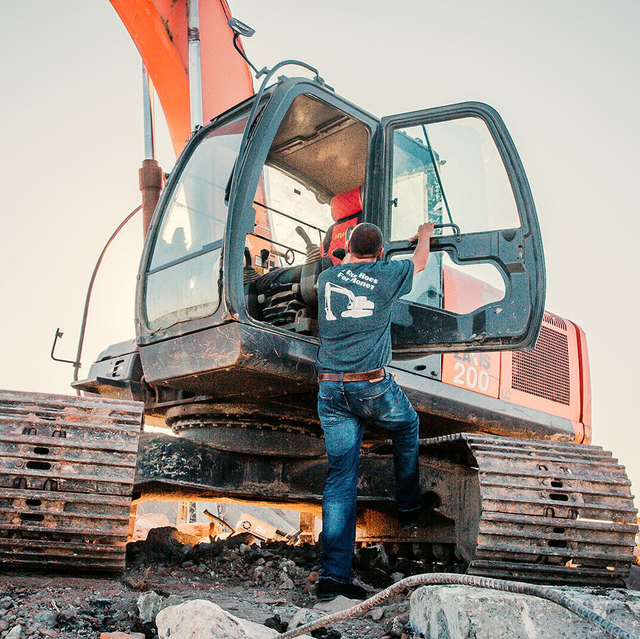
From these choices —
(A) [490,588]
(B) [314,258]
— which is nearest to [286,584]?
(A) [490,588]

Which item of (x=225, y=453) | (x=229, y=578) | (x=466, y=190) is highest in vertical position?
(x=466, y=190)

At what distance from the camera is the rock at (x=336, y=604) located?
10.8ft

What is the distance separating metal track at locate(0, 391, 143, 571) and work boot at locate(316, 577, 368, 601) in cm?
86

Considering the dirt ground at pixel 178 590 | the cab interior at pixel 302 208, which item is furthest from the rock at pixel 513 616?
the cab interior at pixel 302 208

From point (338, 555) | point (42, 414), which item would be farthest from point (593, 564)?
point (42, 414)

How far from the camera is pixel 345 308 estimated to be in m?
3.74

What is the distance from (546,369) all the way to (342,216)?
1.80 meters

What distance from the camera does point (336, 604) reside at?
3328 millimetres

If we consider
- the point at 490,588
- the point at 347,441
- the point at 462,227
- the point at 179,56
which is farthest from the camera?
the point at 179,56

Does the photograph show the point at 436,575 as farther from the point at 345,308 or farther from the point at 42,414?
the point at 42,414

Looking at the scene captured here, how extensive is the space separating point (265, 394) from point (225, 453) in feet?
1.31

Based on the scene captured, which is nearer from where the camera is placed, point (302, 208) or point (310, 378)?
point (310, 378)

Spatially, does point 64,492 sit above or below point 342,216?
below

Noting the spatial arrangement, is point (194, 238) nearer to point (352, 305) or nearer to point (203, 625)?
point (352, 305)
